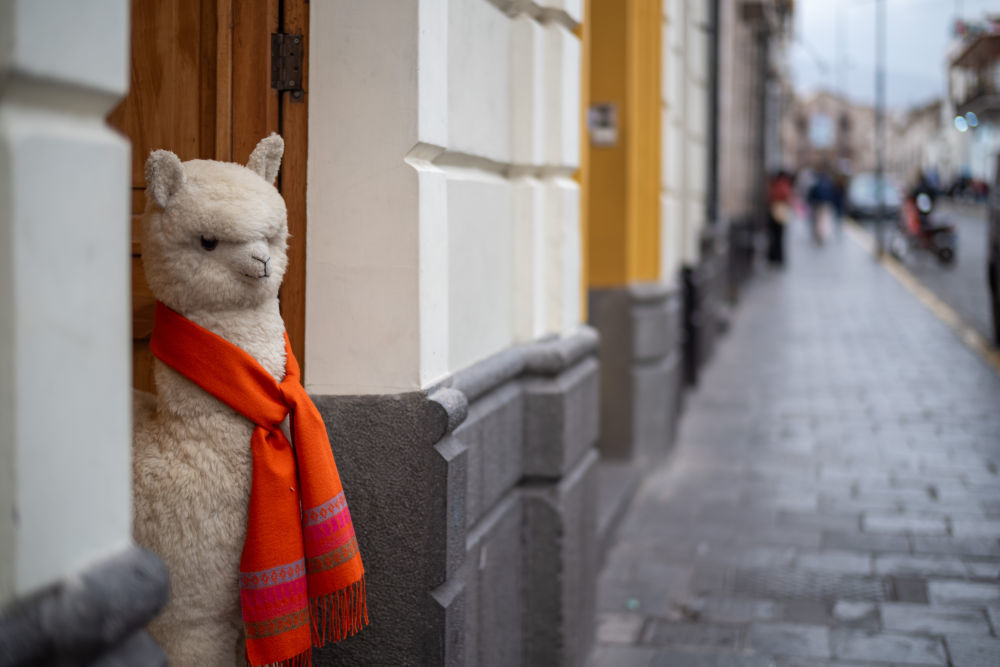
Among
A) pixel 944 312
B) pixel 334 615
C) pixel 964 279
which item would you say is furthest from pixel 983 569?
pixel 964 279

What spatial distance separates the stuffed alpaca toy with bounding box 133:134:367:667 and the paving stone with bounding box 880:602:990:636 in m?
3.10

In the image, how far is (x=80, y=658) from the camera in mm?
1556

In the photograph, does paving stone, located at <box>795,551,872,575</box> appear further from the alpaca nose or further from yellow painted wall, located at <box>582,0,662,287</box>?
the alpaca nose

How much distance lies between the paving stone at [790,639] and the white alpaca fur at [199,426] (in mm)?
2694

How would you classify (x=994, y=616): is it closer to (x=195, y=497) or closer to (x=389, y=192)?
(x=389, y=192)

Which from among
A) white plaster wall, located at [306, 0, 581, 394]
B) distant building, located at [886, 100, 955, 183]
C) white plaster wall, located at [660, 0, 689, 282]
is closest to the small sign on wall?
white plaster wall, located at [660, 0, 689, 282]

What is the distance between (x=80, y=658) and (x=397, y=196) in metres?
1.67

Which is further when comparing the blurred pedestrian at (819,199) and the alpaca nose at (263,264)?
the blurred pedestrian at (819,199)

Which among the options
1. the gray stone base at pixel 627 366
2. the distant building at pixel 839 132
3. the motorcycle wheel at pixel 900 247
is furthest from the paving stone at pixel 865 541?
the distant building at pixel 839 132

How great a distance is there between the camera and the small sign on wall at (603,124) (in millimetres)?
6941

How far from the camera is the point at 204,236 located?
7.89 ft

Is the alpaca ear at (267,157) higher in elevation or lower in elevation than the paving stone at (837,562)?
higher

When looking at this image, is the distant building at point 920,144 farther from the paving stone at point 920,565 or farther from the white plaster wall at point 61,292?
the white plaster wall at point 61,292

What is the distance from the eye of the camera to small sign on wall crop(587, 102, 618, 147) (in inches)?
273
